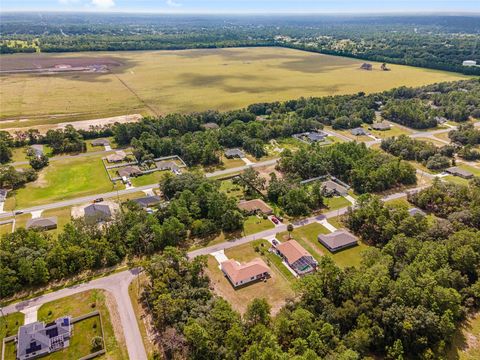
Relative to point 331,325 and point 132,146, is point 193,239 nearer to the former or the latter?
point 331,325

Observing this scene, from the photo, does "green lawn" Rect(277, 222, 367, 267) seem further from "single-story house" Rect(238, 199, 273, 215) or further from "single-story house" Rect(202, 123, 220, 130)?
"single-story house" Rect(202, 123, 220, 130)

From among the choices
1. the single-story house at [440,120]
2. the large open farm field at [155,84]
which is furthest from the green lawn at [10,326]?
the single-story house at [440,120]

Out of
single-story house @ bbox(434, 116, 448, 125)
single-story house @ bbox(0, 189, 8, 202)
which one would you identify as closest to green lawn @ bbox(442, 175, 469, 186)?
single-story house @ bbox(434, 116, 448, 125)

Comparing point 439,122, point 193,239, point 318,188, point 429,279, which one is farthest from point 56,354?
point 439,122

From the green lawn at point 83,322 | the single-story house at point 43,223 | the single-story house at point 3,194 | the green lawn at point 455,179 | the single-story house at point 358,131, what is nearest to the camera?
the green lawn at point 83,322

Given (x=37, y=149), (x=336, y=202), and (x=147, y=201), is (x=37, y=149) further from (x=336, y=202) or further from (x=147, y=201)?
(x=336, y=202)

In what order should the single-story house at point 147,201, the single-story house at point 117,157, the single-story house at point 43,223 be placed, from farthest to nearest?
the single-story house at point 117,157 → the single-story house at point 147,201 → the single-story house at point 43,223

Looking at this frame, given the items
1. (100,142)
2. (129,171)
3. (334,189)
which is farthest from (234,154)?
(100,142)

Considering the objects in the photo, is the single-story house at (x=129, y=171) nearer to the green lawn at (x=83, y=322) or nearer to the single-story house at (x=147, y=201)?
the single-story house at (x=147, y=201)
